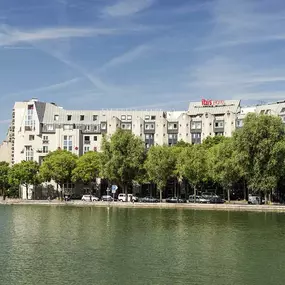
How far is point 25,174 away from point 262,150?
207ft

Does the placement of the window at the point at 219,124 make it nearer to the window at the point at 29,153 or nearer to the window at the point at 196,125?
the window at the point at 196,125

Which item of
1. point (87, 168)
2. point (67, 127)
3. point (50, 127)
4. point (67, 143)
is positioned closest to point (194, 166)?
point (87, 168)

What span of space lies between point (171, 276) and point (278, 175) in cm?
6479

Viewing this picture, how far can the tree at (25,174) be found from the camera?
134 m

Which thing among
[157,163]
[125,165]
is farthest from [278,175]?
[125,165]

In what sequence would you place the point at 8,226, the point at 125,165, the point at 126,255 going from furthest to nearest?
1. the point at 125,165
2. the point at 8,226
3. the point at 126,255

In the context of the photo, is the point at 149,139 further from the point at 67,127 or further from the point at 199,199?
the point at 199,199

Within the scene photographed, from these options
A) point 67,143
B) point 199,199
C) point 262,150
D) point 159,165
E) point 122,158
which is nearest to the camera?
point 262,150

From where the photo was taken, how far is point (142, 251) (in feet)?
163

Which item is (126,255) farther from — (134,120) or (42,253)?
(134,120)

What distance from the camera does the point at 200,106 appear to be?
6093 inches

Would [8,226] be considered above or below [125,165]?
below

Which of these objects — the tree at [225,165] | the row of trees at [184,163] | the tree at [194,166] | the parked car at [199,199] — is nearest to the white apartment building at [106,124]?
the row of trees at [184,163]

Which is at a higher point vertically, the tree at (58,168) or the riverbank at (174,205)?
the tree at (58,168)
